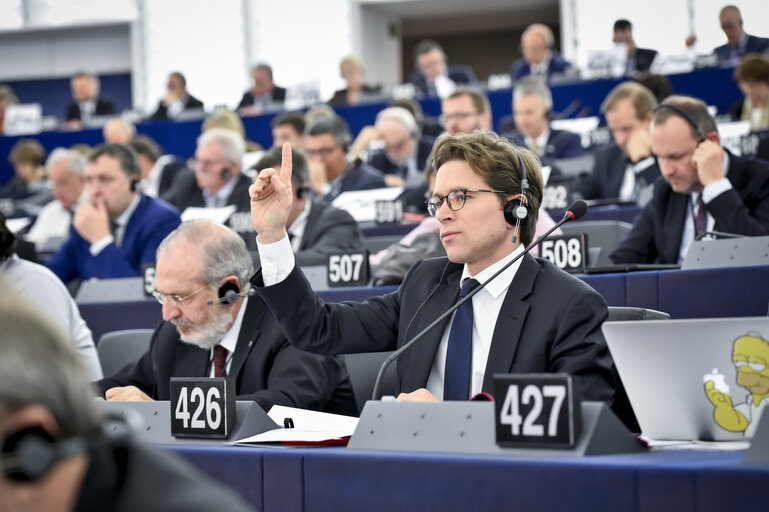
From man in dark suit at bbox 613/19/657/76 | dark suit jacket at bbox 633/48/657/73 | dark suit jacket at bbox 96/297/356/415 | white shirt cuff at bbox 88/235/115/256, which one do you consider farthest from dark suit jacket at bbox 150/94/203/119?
dark suit jacket at bbox 96/297/356/415

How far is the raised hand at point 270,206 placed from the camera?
231 centimetres

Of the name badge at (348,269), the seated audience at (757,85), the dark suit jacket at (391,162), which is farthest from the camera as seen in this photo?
the dark suit jacket at (391,162)

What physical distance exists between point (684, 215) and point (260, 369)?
6.09 ft

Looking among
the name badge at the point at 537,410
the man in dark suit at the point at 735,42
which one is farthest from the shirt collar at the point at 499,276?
the man in dark suit at the point at 735,42

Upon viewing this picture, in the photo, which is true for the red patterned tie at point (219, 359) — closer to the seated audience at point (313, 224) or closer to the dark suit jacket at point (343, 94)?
the seated audience at point (313, 224)

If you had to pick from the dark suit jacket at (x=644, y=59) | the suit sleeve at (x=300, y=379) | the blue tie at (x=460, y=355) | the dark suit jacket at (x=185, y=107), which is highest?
the dark suit jacket at (x=644, y=59)

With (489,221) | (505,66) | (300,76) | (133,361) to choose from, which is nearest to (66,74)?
(300,76)

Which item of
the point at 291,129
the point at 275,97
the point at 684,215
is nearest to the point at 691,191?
the point at 684,215

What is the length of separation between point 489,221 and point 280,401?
677 millimetres

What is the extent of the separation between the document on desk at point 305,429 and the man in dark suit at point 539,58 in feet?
25.7

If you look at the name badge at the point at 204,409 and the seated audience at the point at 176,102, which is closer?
the name badge at the point at 204,409

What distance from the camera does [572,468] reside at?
143 cm

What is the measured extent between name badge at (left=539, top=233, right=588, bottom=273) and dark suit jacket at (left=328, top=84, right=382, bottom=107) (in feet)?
22.0

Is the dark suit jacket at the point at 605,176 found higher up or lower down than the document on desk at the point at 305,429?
higher up
